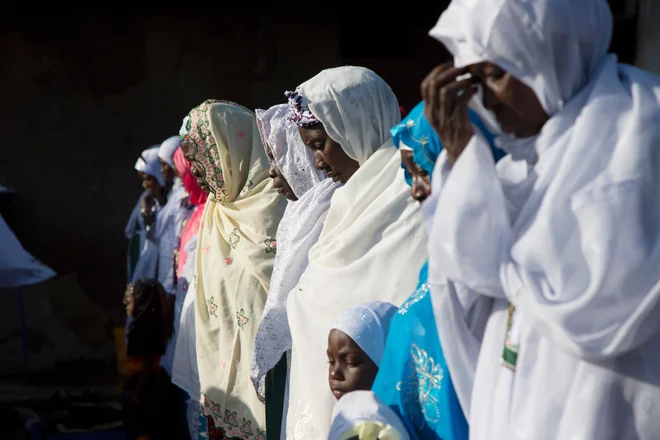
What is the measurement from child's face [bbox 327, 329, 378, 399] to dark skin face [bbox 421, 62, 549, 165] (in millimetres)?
903

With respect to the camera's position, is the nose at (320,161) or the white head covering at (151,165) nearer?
the nose at (320,161)

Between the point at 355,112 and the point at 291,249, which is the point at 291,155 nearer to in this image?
the point at 291,249

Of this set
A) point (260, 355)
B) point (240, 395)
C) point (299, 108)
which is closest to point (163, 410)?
point (240, 395)

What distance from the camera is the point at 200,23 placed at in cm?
955

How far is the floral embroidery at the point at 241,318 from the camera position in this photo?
16.7ft

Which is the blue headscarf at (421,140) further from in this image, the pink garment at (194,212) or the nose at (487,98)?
the pink garment at (194,212)

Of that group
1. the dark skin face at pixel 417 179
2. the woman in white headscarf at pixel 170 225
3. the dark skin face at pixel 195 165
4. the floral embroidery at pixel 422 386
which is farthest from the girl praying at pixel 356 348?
the woman in white headscarf at pixel 170 225

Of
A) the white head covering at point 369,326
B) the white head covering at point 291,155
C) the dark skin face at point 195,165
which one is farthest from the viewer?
the dark skin face at point 195,165

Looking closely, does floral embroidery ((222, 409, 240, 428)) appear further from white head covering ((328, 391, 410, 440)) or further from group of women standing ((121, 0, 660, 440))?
white head covering ((328, 391, 410, 440))

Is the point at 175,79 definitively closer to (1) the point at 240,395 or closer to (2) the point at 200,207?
(2) the point at 200,207

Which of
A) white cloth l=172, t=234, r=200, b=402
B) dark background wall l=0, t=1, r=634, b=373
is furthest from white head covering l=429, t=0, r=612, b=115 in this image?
dark background wall l=0, t=1, r=634, b=373

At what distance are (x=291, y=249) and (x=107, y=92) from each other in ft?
19.8

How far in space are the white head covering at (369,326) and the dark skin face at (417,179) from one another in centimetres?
55

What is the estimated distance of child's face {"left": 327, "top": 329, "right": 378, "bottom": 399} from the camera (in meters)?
2.85
